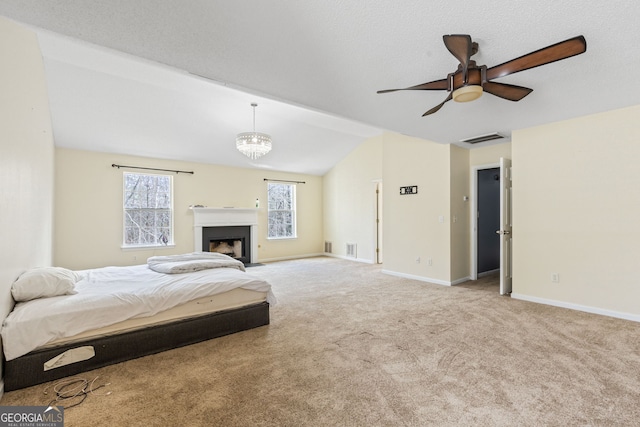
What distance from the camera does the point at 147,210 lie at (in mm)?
6188

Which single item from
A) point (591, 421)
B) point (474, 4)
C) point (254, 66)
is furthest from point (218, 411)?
point (474, 4)

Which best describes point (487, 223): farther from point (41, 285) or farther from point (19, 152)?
point (19, 152)

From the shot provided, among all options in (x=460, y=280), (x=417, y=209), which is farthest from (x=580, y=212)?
(x=417, y=209)

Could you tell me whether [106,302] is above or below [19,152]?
below

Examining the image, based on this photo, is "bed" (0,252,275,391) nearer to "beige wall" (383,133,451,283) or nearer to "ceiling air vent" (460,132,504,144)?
"beige wall" (383,133,451,283)

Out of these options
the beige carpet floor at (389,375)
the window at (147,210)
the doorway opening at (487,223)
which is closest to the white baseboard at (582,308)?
the beige carpet floor at (389,375)

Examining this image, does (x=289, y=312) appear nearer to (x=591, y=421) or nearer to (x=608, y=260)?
(x=591, y=421)

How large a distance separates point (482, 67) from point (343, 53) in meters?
1.05

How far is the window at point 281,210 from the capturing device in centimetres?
798

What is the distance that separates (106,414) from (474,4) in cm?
331

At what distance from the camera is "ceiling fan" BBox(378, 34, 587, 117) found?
6.00 ft

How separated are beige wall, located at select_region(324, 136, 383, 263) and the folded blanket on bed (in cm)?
433

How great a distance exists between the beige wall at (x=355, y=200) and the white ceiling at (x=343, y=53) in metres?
3.00

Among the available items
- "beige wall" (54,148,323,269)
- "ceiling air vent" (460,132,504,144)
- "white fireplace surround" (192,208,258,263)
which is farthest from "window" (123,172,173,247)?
"ceiling air vent" (460,132,504,144)
